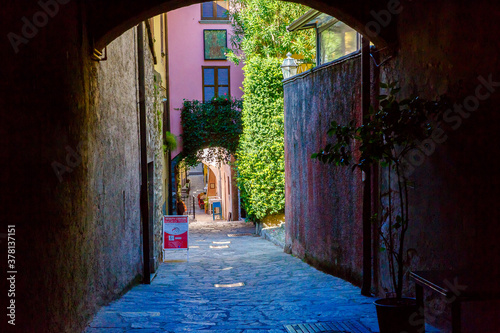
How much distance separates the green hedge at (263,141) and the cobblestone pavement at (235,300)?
4.30m

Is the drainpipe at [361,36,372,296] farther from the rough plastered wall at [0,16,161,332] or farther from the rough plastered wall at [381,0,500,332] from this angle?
the rough plastered wall at [0,16,161,332]

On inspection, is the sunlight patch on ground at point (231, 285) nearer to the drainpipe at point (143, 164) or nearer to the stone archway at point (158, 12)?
the drainpipe at point (143, 164)

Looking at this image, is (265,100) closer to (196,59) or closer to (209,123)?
(209,123)

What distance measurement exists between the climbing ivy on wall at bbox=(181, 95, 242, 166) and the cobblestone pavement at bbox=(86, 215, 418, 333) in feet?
29.2

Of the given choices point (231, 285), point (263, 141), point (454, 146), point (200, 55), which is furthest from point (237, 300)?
point (200, 55)

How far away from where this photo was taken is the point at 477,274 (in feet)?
11.0

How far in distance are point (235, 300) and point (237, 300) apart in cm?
2

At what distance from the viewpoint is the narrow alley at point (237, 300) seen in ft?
16.0

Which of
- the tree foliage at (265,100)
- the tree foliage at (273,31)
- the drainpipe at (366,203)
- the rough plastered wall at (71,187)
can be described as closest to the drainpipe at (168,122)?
the tree foliage at (265,100)

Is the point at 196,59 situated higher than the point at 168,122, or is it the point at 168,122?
the point at 196,59

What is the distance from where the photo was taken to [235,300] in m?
6.36

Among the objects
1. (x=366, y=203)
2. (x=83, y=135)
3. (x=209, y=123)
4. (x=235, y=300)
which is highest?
(x=209, y=123)

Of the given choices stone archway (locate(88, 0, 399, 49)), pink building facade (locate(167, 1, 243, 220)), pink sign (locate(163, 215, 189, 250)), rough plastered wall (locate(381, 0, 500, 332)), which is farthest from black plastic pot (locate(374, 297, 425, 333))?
pink building facade (locate(167, 1, 243, 220))

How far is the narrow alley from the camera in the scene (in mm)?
4879
